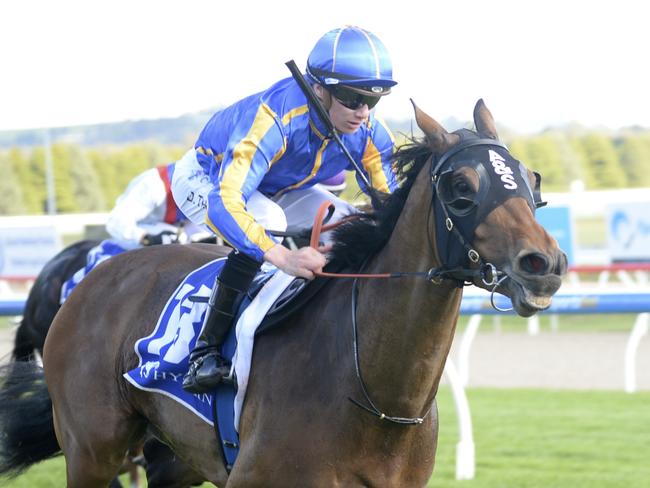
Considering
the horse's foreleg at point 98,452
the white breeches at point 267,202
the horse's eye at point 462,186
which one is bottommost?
the horse's foreleg at point 98,452

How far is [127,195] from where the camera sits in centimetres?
664

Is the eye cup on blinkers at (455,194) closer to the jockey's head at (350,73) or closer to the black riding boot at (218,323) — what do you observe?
the jockey's head at (350,73)

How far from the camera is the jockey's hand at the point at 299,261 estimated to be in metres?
3.15

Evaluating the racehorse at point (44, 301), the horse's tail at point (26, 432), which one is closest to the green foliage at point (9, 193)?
the racehorse at point (44, 301)

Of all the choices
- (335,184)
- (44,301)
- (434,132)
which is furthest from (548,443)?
(434,132)

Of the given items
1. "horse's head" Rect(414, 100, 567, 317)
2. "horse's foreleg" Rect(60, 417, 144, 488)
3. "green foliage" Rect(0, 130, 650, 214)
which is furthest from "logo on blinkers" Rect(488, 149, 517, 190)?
"green foliage" Rect(0, 130, 650, 214)

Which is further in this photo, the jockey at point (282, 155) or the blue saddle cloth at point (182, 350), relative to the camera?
the blue saddle cloth at point (182, 350)

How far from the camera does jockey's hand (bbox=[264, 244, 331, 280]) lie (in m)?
3.15

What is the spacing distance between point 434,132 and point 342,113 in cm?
50

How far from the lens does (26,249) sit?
13711mm

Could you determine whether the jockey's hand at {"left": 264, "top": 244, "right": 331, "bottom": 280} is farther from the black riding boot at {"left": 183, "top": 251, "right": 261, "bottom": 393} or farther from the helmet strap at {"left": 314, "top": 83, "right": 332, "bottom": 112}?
the helmet strap at {"left": 314, "top": 83, "right": 332, "bottom": 112}

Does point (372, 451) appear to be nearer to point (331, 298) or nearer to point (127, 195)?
point (331, 298)

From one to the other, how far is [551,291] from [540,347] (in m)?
9.27

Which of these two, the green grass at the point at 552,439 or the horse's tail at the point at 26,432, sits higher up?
the horse's tail at the point at 26,432
